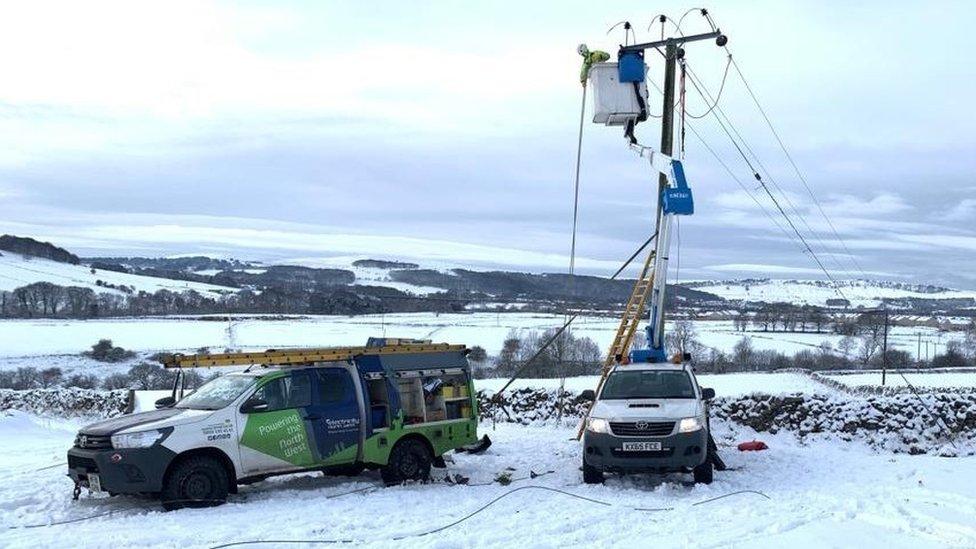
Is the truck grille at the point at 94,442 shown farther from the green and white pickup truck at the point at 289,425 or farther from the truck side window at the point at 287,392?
the truck side window at the point at 287,392

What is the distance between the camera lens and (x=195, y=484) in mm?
10641

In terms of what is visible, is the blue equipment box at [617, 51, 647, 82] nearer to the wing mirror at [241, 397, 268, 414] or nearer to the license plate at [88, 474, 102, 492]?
the wing mirror at [241, 397, 268, 414]

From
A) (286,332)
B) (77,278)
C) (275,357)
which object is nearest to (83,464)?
(275,357)

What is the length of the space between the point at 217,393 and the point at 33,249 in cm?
11747

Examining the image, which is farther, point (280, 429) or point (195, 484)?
point (280, 429)

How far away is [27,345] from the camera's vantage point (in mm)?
64375

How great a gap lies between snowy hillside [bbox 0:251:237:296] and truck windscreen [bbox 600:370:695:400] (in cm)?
8501

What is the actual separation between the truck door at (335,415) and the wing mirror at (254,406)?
67 cm

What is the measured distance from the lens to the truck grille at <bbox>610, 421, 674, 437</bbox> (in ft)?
40.1

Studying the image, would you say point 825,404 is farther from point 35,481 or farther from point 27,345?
point 27,345

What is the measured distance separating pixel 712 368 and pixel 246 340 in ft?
118

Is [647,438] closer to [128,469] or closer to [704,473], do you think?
[704,473]

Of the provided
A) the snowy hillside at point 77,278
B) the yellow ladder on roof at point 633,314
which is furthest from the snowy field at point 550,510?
the snowy hillside at point 77,278

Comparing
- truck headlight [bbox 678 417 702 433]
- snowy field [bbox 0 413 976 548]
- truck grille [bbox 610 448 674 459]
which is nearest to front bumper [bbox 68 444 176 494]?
snowy field [bbox 0 413 976 548]
